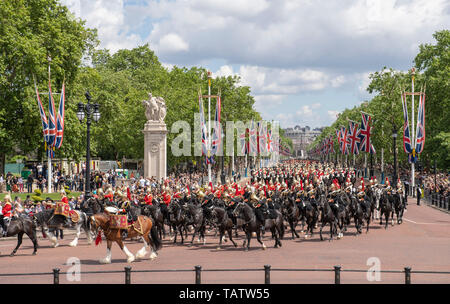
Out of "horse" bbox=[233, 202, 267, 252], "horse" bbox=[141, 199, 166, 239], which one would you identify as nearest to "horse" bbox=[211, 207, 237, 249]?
"horse" bbox=[233, 202, 267, 252]

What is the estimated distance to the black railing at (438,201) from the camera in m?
36.1

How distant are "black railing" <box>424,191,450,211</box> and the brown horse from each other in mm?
25180

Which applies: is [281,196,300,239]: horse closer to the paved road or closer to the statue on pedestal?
the paved road

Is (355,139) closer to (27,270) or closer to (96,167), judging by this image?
(96,167)

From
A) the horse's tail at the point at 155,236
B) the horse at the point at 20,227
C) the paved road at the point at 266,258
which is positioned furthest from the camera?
the horse at the point at 20,227

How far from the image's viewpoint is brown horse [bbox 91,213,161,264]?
1642 centimetres

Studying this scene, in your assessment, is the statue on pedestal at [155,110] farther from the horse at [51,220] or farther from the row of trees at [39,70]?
the horse at [51,220]

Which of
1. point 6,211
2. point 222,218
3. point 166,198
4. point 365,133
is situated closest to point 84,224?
point 6,211

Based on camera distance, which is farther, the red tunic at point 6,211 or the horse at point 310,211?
the horse at point 310,211

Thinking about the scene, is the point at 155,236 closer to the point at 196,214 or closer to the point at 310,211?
the point at 196,214

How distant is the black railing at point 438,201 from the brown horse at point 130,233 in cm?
2518

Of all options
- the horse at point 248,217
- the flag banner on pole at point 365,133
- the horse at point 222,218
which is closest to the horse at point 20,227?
the horse at point 222,218

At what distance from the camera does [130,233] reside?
17.0 meters
